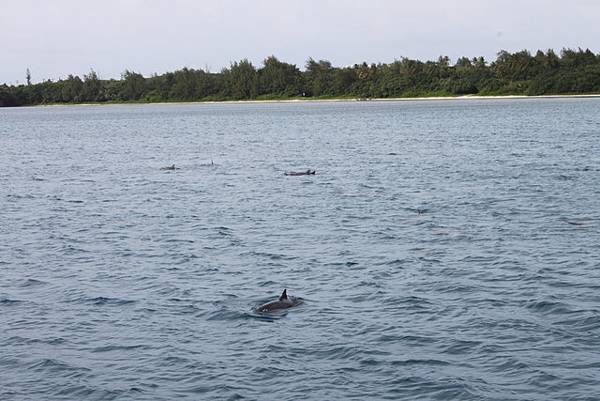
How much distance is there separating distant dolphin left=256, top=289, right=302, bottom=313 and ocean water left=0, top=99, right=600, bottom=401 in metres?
0.37

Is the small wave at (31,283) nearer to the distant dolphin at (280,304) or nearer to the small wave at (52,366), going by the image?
the small wave at (52,366)

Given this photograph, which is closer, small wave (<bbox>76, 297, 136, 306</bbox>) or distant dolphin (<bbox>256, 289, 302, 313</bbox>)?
distant dolphin (<bbox>256, 289, 302, 313</bbox>)

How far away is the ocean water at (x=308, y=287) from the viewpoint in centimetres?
1772


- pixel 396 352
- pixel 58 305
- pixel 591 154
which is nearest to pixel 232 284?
pixel 58 305

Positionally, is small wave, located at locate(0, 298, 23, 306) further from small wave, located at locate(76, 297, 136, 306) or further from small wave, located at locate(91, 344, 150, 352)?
small wave, located at locate(91, 344, 150, 352)

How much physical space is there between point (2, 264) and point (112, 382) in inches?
513

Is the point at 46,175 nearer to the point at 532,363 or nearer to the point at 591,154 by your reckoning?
the point at 591,154

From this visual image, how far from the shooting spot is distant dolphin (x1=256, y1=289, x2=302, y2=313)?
2234 centimetres

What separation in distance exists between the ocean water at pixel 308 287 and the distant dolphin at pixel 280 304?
368 millimetres

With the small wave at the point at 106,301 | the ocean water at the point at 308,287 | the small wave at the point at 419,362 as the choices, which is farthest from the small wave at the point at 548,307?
the small wave at the point at 106,301

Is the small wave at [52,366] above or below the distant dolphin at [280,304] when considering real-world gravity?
below

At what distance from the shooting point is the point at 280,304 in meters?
22.6

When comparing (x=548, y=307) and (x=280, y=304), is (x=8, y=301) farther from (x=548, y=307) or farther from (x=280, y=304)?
(x=548, y=307)

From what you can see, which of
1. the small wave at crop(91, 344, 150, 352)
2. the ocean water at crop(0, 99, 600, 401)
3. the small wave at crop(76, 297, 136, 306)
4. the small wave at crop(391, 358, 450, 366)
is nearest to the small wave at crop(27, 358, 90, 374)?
the ocean water at crop(0, 99, 600, 401)
